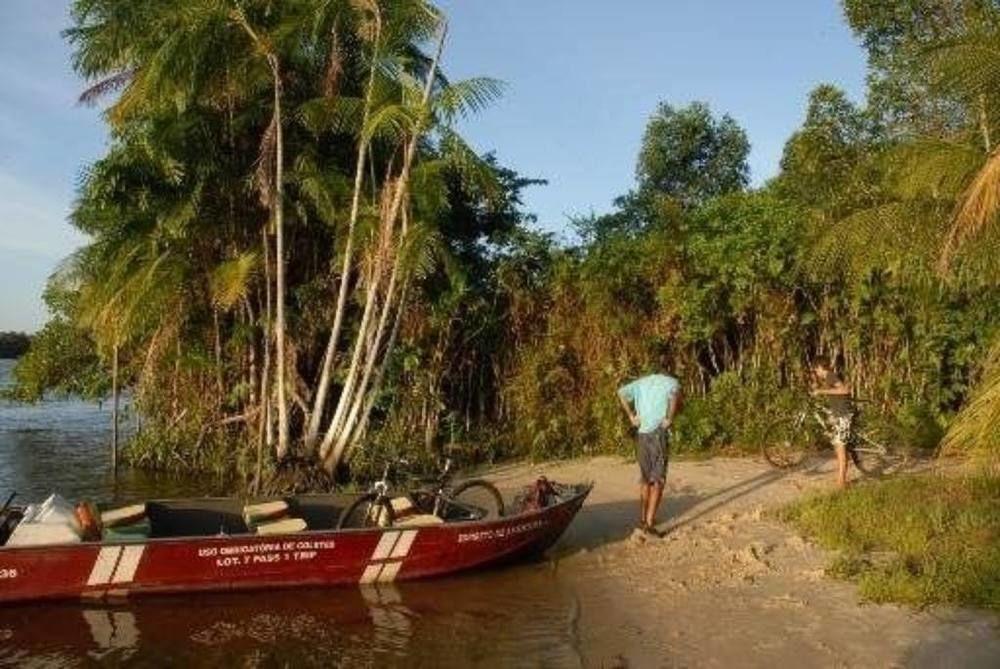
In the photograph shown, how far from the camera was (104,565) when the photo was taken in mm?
8906

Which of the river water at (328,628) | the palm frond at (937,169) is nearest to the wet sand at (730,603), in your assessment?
the river water at (328,628)

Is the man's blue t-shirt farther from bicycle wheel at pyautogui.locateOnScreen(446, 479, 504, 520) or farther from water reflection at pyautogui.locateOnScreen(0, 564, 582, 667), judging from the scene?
water reflection at pyautogui.locateOnScreen(0, 564, 582, 667)

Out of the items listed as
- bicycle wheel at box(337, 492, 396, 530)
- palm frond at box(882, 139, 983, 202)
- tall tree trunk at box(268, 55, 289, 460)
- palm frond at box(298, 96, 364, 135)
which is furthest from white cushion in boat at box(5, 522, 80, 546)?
palm frond at box(882, 139, 983, 202)

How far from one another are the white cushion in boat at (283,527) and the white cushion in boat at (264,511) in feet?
1.19

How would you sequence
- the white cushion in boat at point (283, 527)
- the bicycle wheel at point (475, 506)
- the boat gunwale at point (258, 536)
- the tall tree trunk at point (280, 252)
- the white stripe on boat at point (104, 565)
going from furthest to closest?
the tall tree trunk at point (280, 252) < the bicycle wheel at point (475, 506) < the white cushion in boat at point (283, 527) < the white stripe on boat at point (104, 565) < the boat gunwale at point (258, 536)

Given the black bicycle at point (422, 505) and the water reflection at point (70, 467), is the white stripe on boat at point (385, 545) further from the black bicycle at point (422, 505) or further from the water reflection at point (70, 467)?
the water reflection at point (70, 467)

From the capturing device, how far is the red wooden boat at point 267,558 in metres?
8.85

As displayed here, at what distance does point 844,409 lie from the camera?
12.1 meters

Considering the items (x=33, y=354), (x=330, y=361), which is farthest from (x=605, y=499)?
(x=33, y=354)

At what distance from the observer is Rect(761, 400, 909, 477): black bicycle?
13.4 meters

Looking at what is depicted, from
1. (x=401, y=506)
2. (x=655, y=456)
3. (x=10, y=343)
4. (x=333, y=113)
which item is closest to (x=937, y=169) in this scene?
(x=655, y=456)

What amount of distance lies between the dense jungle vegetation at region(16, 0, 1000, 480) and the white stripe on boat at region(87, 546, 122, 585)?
489cm

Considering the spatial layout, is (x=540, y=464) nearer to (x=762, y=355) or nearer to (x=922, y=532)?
(x=762, y=355)

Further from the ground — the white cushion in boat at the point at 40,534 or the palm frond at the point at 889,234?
the palm frond at the point at 889,234
